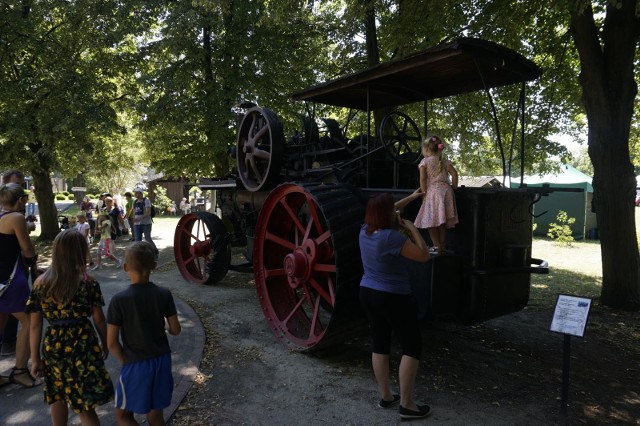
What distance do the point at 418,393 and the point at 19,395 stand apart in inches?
125

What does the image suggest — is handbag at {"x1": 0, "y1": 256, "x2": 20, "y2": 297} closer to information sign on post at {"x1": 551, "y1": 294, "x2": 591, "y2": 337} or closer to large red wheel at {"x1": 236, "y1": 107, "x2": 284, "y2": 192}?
large red wheel at {"x1": 236, "y1": 107, "x2": 284, "y2": 192}

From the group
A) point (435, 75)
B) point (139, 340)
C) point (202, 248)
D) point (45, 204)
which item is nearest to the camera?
point (139, 340)

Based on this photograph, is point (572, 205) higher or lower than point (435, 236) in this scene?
→ lower

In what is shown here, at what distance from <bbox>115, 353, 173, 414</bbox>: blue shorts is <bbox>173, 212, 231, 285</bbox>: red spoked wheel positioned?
4.75 meters

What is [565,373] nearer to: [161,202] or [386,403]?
[386,403]

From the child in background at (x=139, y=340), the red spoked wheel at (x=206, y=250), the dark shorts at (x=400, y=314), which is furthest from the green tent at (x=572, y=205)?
the child in background at (x=139, y=340)

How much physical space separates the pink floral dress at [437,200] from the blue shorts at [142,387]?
2.22 metres

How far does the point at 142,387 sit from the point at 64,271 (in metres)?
0.80

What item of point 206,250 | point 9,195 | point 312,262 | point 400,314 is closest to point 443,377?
point 400,314

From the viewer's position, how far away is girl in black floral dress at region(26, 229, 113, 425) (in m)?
2.59

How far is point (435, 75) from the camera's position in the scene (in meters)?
4.62

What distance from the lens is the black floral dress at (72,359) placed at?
259 centimetres

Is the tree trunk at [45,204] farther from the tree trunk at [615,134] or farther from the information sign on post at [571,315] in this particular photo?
the information sign on post at [571,315]

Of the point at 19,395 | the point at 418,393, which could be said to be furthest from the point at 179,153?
the point at 418,393
